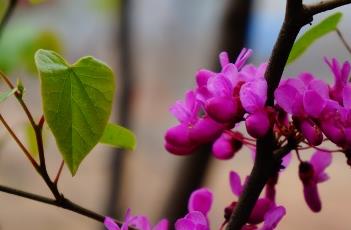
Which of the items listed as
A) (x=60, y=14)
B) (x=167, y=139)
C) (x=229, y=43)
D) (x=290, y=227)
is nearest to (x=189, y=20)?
(x=60, y=14)

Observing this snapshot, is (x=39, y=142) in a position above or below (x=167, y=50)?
above

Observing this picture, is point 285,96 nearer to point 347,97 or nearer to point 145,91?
point 347,97

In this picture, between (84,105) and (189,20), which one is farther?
(189,20)

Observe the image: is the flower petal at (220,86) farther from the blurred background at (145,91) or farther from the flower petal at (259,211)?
→ the blurred background at (145,91)

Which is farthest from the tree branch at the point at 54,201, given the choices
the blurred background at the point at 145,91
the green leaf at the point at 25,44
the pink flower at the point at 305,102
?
the green leaf at the point at 25,44

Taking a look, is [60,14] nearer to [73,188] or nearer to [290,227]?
[73,188]

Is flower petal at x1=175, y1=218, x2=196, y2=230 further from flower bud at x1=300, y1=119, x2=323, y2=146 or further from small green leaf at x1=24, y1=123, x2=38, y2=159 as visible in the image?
small green leaf at x1=24, y1=123, x2=38, y2=159

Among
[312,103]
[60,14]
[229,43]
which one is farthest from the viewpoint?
[60,14]

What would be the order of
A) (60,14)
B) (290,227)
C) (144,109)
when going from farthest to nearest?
(144,109), (60,14), (290,227)
